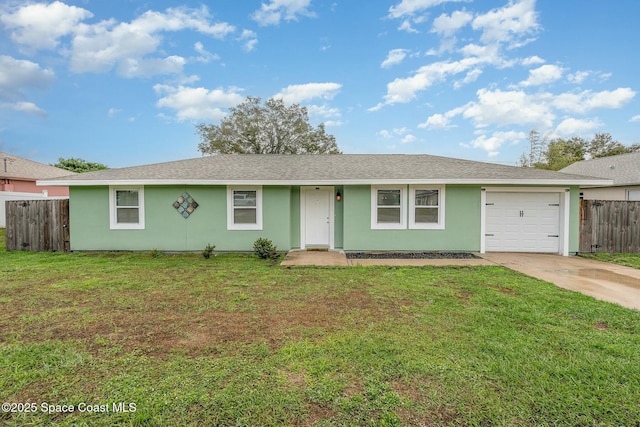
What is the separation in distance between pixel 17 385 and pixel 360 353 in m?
3.14

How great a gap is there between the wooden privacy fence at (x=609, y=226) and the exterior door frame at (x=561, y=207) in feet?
2.04

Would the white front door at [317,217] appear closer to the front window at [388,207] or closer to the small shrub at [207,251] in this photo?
the front window at [388,207]

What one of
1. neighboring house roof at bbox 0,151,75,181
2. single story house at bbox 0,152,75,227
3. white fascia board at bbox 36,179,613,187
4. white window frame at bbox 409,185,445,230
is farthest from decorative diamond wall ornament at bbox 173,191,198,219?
neighboring house roof at bbox 0,151,75,181

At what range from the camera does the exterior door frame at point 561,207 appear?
8891 millimetres

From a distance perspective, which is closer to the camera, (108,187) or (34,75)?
(108,187)

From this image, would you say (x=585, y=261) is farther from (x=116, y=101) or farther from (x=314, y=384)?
(x=116, y=101)

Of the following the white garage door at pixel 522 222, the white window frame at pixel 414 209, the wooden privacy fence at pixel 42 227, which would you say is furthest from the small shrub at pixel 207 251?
the white garage door at pixel 522 222

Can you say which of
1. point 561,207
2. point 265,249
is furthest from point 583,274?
point 265,249

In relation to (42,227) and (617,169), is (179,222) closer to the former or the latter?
(42,227)

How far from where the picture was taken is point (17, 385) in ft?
8.20

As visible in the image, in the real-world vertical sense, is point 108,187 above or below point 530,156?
below

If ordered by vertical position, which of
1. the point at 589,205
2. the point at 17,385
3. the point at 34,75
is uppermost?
the point at 34,75

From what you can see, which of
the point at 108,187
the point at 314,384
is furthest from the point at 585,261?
the point at 108,187

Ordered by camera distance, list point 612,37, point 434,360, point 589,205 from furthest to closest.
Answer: point 612,37 → point 589,205 → point 434,360
